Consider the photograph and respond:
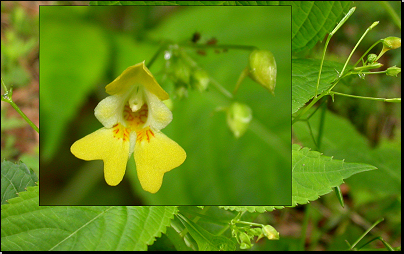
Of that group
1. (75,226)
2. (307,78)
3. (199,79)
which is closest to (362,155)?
(307,78)

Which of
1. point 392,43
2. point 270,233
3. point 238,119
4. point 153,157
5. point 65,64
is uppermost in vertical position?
point 392,43

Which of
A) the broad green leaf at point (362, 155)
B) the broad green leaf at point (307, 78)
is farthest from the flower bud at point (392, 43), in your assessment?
the broad green leaf at point (362, 155)

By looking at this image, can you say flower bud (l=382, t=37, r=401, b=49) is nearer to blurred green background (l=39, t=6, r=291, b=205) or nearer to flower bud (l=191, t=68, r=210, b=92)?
blurred green background (l=39, t=6, r=291, b=205)

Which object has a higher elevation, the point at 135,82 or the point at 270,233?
the point at 135,82

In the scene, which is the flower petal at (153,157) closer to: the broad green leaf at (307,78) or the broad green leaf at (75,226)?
the broad green leaf at (75,226)

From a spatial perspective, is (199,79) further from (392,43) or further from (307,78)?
(392,43)

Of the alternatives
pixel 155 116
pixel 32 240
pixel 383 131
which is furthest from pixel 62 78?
pixel 383 131

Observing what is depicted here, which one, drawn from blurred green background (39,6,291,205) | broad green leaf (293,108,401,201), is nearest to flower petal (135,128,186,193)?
blurred green background (39,6,291,205)
